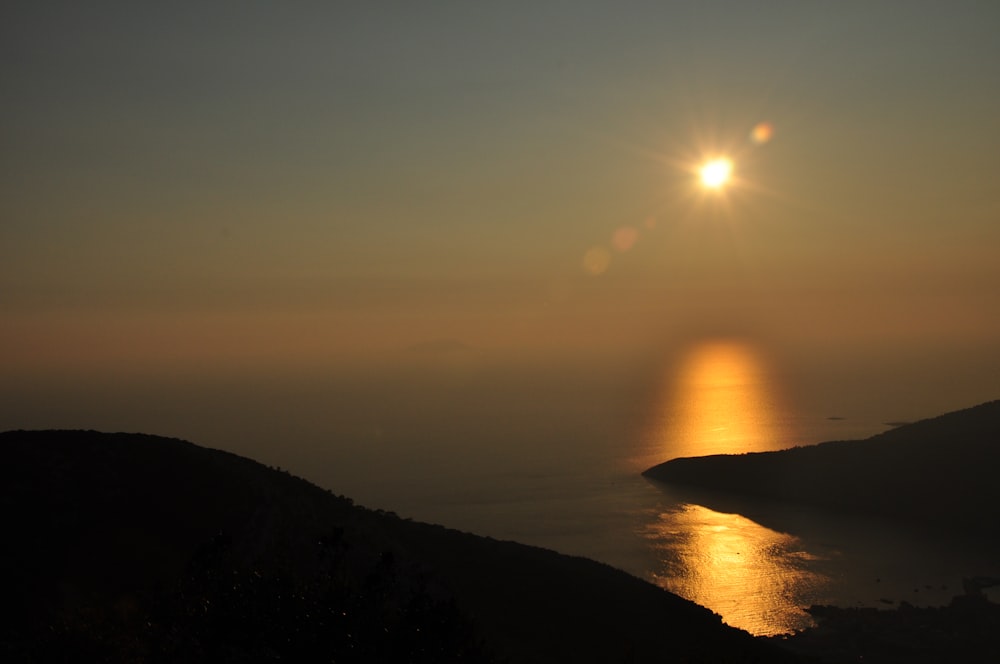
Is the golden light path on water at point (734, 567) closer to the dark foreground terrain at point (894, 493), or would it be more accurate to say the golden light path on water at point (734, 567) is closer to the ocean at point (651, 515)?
the ocean at point (651, 515)

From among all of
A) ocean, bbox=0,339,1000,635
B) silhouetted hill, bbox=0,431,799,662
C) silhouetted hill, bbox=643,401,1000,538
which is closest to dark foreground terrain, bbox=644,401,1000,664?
silhouetted hill, bbox=643,401,1000,538

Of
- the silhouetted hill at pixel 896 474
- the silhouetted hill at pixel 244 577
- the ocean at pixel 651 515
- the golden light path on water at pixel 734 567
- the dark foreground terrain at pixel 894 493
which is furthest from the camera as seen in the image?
the silhouetted hill at pixel 896 474

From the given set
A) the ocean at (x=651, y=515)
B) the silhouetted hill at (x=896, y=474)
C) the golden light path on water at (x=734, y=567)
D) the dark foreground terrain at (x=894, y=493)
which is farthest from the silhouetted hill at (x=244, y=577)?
the silhouetted hill at (x=896, y=474)

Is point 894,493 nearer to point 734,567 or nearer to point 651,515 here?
point 651,515

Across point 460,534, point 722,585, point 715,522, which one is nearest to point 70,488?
point 460,534

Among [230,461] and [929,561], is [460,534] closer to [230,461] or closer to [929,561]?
[230,461]

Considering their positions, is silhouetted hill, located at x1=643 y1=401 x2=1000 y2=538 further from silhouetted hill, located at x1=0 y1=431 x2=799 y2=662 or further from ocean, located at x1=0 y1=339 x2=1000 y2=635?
silhouetted hill, located at x1=0 y1=431 x2=799 y2=662
